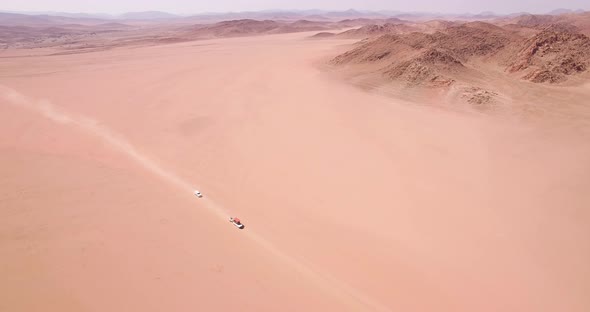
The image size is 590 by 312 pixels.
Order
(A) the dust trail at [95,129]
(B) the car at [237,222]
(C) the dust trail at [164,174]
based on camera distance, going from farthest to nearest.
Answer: (A) the dust trail at [95,129] < (B) the car at [237,222] < (C) the dust trail at [164,174]

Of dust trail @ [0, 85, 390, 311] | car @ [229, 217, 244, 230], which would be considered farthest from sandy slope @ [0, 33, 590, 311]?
car @ [229, 217, 244, 230]

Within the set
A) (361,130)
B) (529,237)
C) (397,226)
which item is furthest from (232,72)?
(529,237)

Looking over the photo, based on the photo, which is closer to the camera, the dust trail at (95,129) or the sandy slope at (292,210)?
the sandy slope at (292,210)

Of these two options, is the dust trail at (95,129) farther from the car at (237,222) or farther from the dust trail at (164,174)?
the car at (237,222)

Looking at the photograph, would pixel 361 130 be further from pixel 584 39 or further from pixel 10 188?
pixel 584 39

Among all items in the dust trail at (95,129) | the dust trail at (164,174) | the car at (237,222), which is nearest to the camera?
the dust trail at (164,174)

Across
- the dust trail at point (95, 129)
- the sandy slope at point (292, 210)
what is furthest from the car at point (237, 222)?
the dust trail at point (95, 129)

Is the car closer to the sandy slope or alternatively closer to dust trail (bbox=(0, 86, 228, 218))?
the sandy slope
